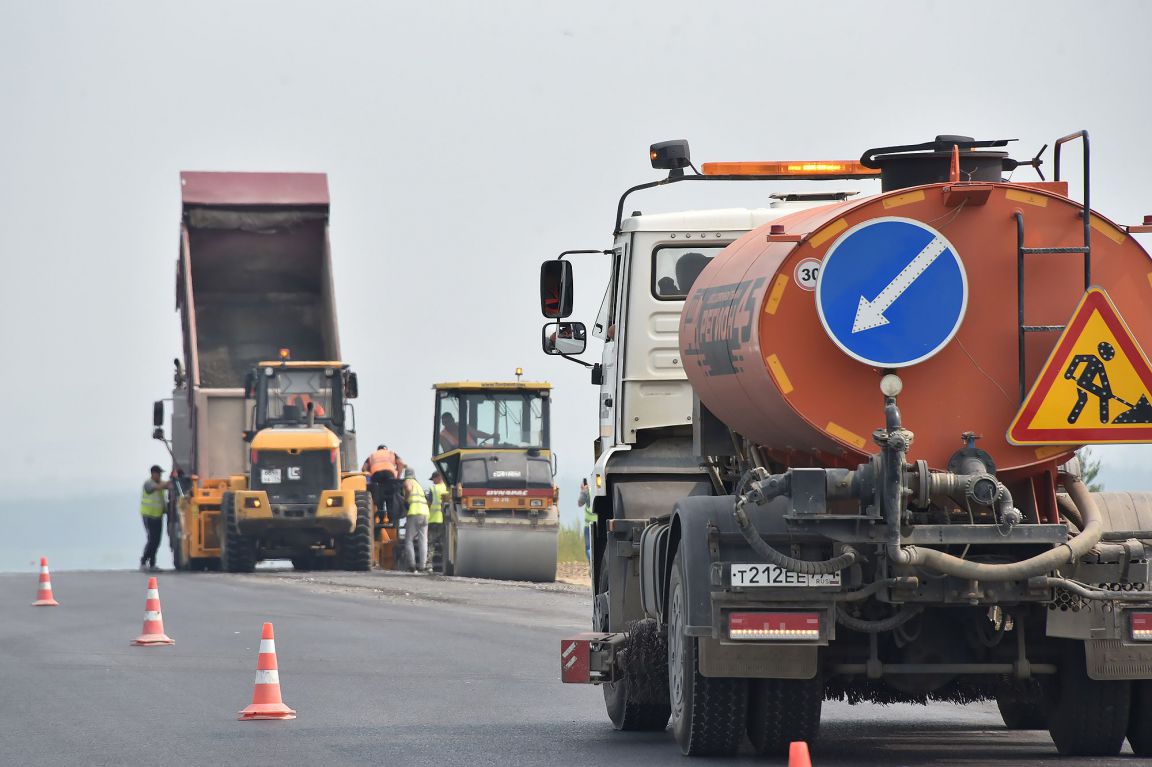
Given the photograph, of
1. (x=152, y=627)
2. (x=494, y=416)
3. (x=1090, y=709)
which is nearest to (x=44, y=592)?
(x=152, y=627)

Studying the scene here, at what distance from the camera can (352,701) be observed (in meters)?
12.8

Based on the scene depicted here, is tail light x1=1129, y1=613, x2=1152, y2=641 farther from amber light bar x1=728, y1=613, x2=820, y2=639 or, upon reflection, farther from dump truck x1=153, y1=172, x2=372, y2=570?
dump truck x1=153, y1=172, x2=372, y2=570

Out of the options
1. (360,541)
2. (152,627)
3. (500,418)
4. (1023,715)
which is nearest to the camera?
(1023,715)

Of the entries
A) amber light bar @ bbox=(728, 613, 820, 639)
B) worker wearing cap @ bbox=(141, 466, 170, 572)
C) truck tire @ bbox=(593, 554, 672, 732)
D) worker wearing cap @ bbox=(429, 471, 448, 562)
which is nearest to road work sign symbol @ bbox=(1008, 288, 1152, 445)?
amber light bar @ bbox=(728, 613, 820, 639)

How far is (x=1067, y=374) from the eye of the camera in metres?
8.52

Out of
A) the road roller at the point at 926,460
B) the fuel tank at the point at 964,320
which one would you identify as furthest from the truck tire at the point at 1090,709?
the fuel tank at the point at 964,320

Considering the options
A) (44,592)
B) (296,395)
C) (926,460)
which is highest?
(296,395)

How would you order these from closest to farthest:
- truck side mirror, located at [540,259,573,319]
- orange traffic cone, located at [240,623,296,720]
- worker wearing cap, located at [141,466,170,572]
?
orange traffic cone, located at [240,623,296,720], truck side mirror, located at [540,259,573,319], worker wearing cap, located at [141,466,170,572]

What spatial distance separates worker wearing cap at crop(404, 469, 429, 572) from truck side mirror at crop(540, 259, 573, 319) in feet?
66.8

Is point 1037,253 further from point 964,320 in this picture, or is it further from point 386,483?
point 386,483

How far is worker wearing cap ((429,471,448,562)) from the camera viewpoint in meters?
33.4

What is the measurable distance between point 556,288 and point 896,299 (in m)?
3.96

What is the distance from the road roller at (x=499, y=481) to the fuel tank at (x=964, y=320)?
21.5 meters

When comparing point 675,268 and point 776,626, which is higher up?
point 675,268
